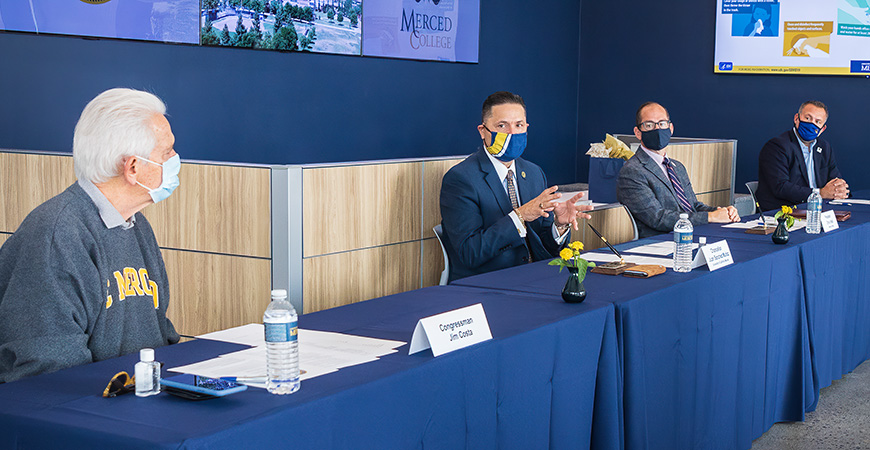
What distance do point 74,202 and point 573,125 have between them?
325 inches

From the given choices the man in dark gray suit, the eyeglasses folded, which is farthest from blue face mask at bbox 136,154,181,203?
the man in dark gray suit

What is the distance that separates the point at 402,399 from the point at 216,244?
1.75 m

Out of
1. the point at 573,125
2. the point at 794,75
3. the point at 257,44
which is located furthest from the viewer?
the point at 573,125

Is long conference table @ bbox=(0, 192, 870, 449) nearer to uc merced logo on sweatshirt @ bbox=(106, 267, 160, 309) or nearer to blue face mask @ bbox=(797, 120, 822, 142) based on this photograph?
uc merced logo on sweatshirt @ bbox=(106, 267, 160, 309)

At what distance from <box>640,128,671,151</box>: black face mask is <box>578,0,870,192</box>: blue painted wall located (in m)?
4.39

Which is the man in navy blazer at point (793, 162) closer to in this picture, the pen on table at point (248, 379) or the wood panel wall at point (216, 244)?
the wood panel wall at point (216, 244)

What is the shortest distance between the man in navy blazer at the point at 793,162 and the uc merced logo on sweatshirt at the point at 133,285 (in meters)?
4.98

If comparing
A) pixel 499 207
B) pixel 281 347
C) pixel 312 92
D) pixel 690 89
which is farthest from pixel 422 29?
pixel 281 347

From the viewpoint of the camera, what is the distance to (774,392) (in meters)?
3.54

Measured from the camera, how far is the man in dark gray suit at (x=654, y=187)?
4449 mm

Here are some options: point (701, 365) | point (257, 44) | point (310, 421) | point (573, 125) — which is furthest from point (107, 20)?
point (573, 125)

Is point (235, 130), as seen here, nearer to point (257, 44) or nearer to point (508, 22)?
point (257, 44)

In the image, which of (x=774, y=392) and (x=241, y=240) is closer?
(x=241, y=240)

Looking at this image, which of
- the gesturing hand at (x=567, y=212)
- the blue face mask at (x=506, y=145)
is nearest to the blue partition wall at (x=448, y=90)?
the blue face mask at (x=506, y=145)
